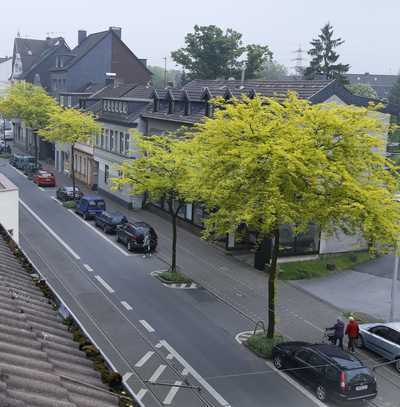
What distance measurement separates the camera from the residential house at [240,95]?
105ft

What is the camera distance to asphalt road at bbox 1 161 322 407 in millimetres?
18223

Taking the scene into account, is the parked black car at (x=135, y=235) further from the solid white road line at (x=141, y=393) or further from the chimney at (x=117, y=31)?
the chimney at (x=117, y=31)

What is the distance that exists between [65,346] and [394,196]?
1512cm

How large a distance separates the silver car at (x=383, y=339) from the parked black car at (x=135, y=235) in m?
15.3

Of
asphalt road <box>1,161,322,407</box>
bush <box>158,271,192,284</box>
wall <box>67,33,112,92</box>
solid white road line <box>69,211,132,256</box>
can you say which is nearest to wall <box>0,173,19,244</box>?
asphalt road <box>1,161,322,407</box>

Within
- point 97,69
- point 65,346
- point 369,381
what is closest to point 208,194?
point 369,381

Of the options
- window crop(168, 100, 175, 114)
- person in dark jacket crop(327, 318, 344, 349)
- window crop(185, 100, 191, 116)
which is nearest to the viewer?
person in dark jacket crop(327, 318, 344, 349)

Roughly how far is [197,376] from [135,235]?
1606 cm

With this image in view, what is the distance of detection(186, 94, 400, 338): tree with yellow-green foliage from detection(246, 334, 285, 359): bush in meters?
4.34

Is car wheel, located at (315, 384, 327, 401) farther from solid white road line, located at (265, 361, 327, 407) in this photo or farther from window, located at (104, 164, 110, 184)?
window, located at (104, 164, 110, 184)

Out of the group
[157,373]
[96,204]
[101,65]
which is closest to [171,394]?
[157,373]

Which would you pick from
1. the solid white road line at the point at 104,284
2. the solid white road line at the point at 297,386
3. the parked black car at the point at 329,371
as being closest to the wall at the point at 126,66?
the solid white road line at the point at 104,284

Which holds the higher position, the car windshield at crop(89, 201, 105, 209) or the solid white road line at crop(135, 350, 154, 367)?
the car windshield at crop(89, 201, 105, 209)

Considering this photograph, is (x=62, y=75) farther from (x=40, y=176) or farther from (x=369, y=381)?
(x=369, y=381)
